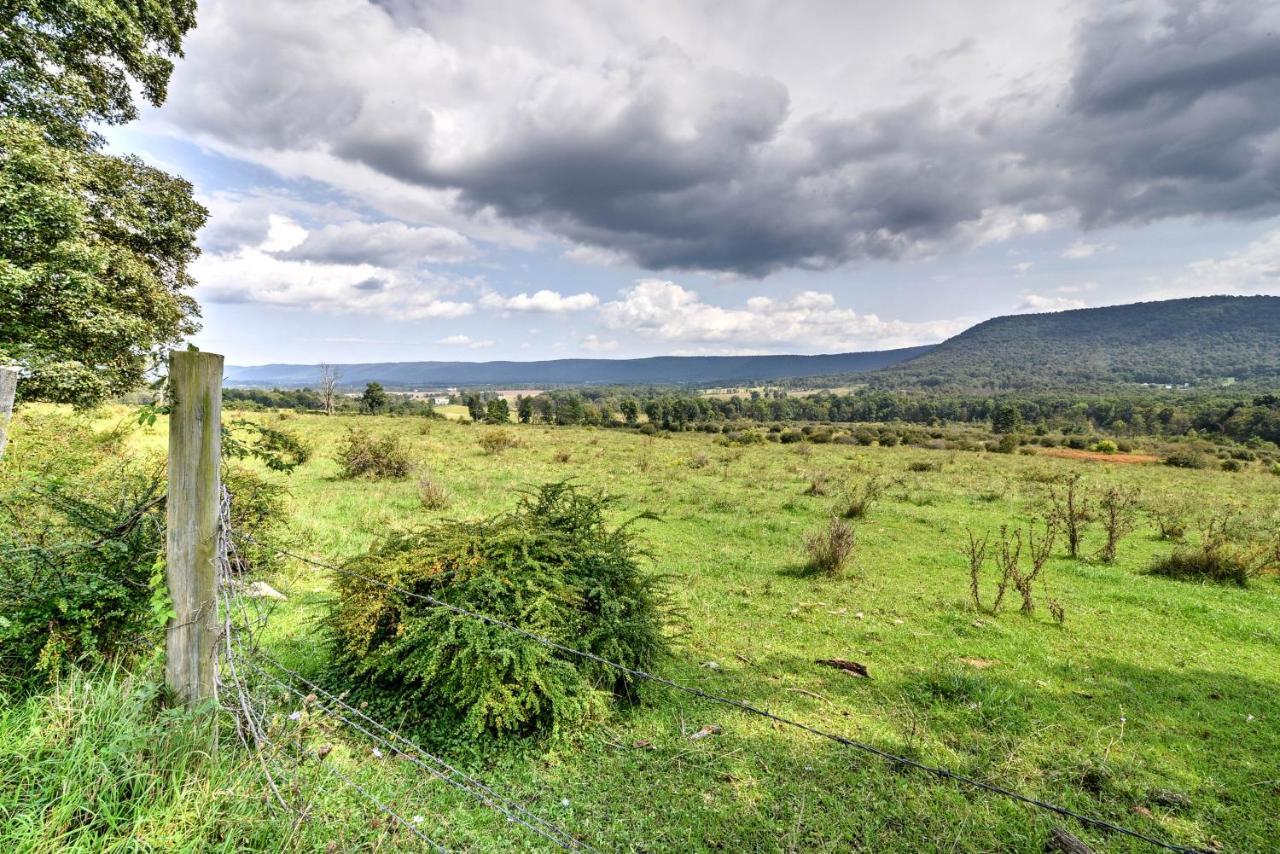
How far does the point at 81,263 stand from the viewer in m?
11.6

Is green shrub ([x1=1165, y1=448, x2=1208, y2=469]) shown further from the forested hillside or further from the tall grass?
the forested hillside

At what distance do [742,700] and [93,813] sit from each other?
4.98 meters

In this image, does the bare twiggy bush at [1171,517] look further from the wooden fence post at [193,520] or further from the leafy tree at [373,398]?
the leafy tree at [373,398]

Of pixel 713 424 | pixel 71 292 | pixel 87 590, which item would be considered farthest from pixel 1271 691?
pixel 713 424

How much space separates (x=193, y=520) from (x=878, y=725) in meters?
6.05

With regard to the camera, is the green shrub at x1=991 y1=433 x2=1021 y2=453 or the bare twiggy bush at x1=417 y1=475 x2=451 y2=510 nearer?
the bare twiggy bush at x1=417 y1=475 x2=451 y2=510

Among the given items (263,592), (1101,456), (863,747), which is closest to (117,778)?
(863,747)

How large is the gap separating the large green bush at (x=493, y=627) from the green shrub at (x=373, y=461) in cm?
1404

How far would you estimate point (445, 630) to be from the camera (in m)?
4.52

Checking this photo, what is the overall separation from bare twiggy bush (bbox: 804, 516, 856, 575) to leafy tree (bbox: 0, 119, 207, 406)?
12887 mm

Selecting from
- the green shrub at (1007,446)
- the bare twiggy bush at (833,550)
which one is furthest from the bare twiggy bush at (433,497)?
the green shrub at (1007,446)

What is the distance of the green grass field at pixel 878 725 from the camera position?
3.84 metres

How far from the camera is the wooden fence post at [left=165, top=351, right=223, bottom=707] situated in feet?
9.02

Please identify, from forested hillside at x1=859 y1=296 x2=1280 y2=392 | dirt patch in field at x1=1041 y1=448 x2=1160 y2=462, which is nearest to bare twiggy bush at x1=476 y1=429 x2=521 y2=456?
dirt patch in field at x1=1041 y1=448 x2=1160 y2=462
